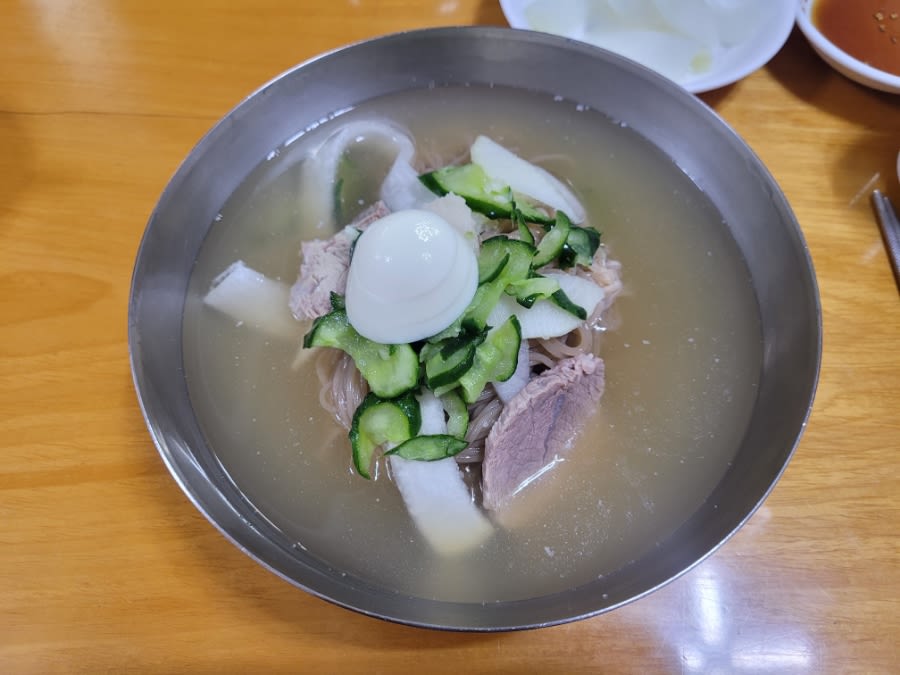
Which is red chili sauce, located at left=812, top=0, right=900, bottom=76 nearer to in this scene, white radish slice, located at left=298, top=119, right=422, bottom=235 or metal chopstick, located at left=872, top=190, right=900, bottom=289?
metal chopstick, located at left=872, top=190, right=900, bottom=289

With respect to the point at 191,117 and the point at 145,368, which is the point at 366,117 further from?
the point at 145,368

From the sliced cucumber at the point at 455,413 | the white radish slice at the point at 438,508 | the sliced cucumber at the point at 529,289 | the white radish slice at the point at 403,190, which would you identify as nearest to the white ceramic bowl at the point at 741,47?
the white radish slice at the point at 403,190

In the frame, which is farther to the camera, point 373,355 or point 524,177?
point 524,177

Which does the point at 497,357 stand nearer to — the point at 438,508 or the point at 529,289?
the point at 529,289

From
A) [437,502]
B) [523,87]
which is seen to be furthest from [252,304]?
[523,87]

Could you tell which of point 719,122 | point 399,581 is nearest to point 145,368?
point 399,581
